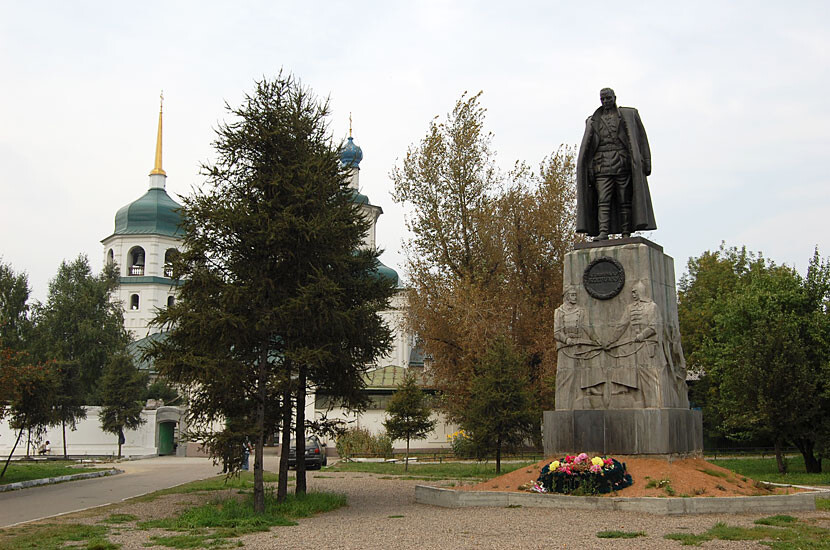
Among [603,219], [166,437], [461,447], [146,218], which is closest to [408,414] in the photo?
[461,447]

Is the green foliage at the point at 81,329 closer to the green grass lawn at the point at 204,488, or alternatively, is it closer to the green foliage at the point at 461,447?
the green foliage at the point at 461,447

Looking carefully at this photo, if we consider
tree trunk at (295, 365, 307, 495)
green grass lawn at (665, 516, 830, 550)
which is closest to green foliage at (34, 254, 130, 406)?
tree trunk at (295, 365, 307, 495)

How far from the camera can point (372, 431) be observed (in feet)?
140

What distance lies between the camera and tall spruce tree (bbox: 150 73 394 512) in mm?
14117

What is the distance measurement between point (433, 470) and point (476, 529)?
17.1m

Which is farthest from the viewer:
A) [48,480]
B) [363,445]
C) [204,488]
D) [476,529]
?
[363,445]

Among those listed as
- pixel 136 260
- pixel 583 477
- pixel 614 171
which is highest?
pixel 136 260

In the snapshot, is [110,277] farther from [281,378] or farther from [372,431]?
[281,378]

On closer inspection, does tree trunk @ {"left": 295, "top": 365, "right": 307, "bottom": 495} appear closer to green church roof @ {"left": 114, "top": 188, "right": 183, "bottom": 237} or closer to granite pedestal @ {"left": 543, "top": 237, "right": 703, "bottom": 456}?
granite pedestal @ {"left": 543, "top": 237, "right": 703, "bottom": 456}

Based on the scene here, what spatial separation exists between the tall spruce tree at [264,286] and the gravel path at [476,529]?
2.42 m

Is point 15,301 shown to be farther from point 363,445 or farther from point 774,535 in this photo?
point 774,535

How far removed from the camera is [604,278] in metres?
14.7

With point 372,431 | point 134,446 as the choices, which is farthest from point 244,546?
point 134,446

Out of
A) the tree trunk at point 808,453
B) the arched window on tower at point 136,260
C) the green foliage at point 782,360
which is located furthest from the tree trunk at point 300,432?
the arched window on tower at point 136,260
